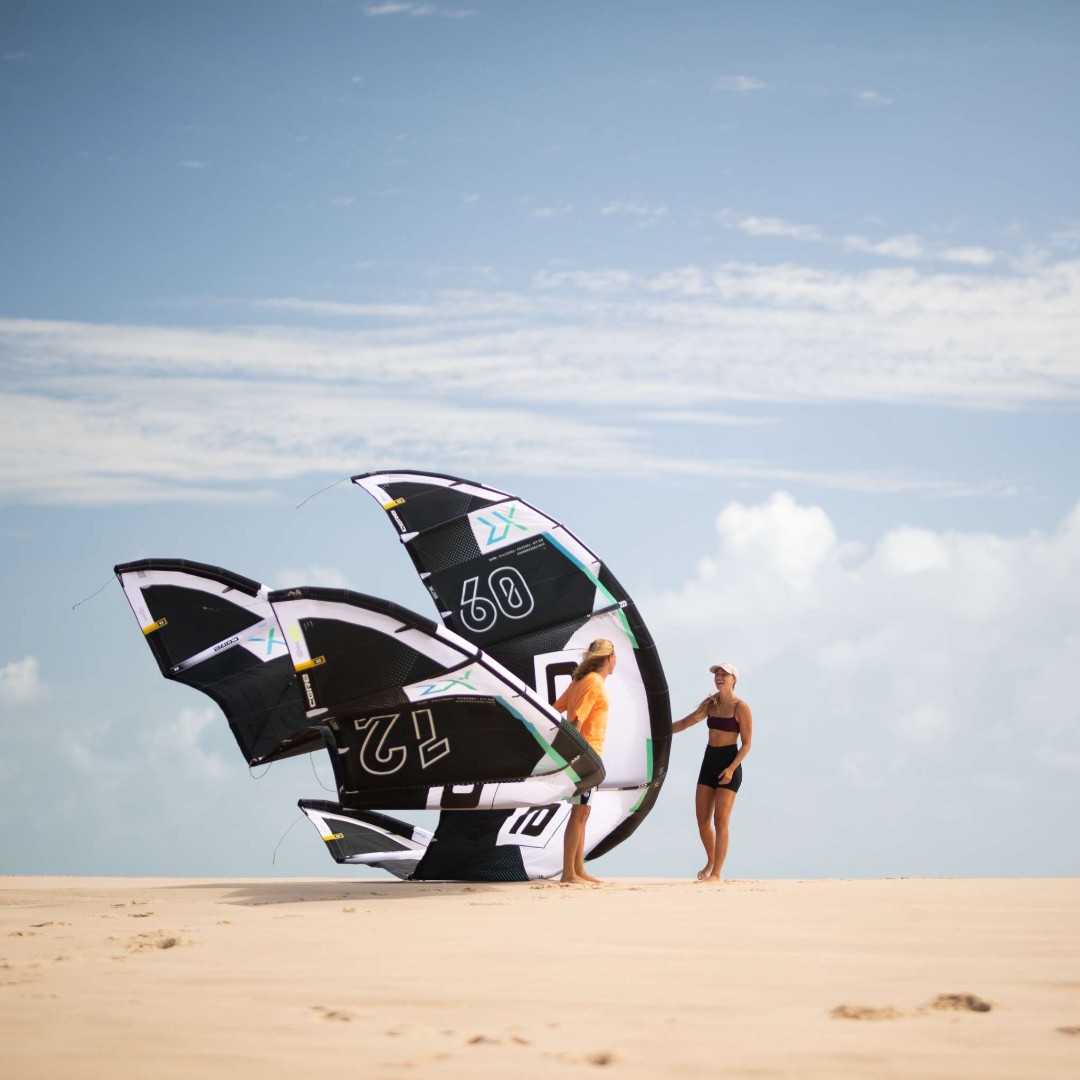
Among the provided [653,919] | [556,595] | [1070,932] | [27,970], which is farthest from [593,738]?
[27,970]

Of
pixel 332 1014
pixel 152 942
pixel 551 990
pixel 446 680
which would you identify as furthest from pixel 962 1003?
pixel 446 680

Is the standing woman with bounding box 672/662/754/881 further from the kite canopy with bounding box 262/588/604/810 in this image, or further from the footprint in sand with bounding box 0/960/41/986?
the footprint in sand with bounding box 0/960/41/986

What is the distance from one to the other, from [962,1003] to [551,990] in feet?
3.75

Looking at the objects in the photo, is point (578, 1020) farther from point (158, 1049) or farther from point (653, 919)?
point (653, 919)

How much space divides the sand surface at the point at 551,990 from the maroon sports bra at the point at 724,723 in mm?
2464

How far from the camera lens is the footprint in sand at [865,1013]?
3.21 meters

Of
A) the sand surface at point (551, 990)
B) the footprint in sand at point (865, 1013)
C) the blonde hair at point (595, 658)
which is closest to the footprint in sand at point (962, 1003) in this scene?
the sand surface at point (551, 990)

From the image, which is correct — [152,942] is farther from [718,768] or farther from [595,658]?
[718,768]

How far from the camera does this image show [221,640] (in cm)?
1048

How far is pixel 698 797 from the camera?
8508mm

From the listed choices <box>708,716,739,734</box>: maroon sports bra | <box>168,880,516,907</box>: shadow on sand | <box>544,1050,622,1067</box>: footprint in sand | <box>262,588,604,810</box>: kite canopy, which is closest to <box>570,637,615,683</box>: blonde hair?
<box>262,588,604,810</box>: kite canopy

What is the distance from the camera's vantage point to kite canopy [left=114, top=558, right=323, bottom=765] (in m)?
10.1

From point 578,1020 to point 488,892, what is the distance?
4029 millimetres

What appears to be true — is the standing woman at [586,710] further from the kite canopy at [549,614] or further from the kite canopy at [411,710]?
the kite canopy at [549,614]
